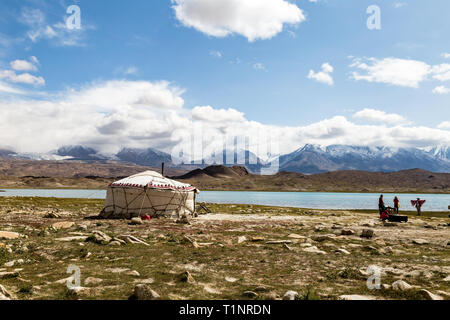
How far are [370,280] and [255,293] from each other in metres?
2.79

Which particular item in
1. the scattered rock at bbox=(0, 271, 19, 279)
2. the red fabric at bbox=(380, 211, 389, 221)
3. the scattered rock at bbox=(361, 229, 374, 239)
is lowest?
the red fabric at bbox=(380, 211, 389, 221)

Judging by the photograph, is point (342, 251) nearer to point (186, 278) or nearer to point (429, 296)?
point (429, 296)

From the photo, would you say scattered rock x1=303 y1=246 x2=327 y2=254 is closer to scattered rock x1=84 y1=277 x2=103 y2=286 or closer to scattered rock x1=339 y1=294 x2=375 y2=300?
scattered rock x1=339 y1=294 x2=375 y2=300

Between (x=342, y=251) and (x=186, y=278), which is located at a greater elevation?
(x=186, y=278)

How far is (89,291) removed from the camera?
5.81m

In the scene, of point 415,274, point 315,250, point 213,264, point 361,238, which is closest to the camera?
point 415,274

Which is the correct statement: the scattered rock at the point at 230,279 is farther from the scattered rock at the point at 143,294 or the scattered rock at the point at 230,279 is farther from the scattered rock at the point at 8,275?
the scattered rock at the point at 8,275

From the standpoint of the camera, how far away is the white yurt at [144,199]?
23.5m

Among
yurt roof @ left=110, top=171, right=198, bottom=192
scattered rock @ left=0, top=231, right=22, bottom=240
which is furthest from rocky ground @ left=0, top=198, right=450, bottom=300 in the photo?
yurt roof @ left=110, top=171, right=198, bottom=192

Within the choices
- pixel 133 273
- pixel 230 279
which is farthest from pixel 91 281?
pixel 230 279

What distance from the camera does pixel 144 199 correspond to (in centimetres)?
2362

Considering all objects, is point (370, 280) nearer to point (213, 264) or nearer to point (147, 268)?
point (213, 264)

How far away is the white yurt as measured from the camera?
23.5 meters
